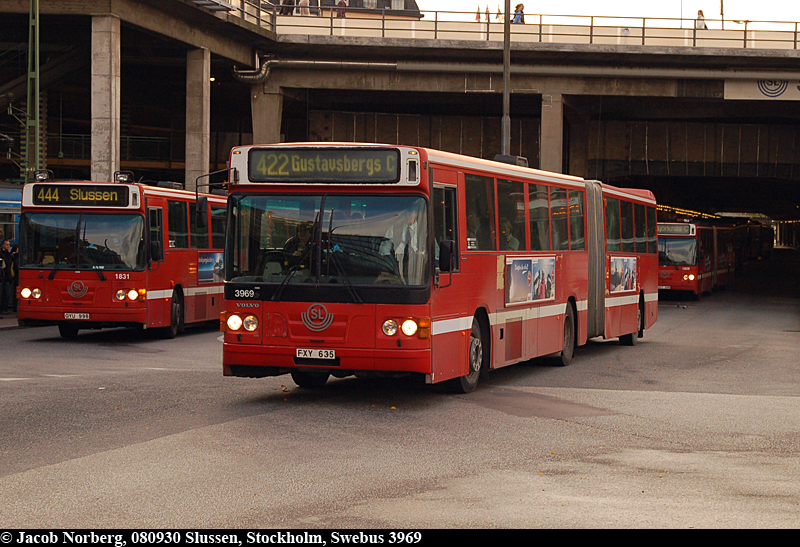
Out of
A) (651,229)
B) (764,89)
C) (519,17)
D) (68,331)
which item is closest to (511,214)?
(651,229)

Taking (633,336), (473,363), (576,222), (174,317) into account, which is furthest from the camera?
(174,317)

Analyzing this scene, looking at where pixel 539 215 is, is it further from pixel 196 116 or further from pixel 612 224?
pixel 196 116

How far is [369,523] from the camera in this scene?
646cm

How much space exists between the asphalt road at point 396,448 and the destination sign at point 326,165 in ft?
8.06

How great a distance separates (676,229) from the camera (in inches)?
1558

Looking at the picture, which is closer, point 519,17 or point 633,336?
point 633,336

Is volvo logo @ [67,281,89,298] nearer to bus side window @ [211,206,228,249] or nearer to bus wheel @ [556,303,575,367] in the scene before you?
bus side window @ [211,206,228,249]

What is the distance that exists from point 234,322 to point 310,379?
1749mm

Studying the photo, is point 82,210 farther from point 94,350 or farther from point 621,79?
point 621,79

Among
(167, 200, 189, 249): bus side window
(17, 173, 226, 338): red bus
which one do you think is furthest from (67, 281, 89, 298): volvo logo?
(167, 200, 189, 249): bus side window

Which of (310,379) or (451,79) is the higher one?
(451,79)

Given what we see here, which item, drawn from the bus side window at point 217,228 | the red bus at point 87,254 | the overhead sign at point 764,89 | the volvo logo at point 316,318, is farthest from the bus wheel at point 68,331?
the overhead sign at point 764,89

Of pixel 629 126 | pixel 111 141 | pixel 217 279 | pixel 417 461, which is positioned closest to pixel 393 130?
pixel 629 126
